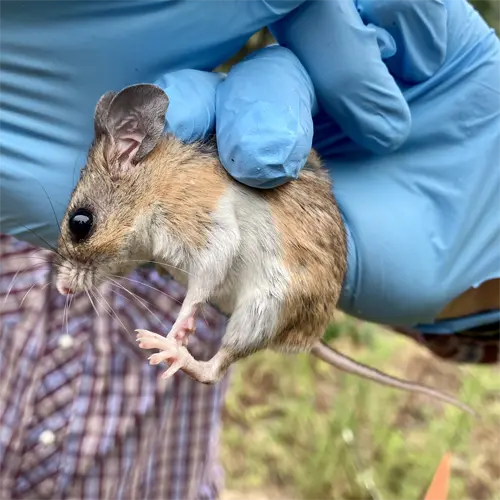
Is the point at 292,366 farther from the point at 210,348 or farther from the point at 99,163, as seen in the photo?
the point at 99,163

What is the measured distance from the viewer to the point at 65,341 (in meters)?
1.51

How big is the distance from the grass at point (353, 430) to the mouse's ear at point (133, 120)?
151cm

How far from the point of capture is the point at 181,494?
5.78 feet

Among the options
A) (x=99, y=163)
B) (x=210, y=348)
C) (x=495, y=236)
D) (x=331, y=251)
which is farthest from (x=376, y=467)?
(x=99, y=163)

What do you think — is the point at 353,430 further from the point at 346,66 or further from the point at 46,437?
the point at 346,66

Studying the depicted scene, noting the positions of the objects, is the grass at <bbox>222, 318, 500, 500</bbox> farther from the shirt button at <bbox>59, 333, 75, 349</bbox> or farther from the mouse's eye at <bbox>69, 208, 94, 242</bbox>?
the mouse's eye at <bbox>69, 208, 94, 242</bbox>

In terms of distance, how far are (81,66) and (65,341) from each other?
0.65 meters

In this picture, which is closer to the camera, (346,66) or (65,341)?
(346,66)

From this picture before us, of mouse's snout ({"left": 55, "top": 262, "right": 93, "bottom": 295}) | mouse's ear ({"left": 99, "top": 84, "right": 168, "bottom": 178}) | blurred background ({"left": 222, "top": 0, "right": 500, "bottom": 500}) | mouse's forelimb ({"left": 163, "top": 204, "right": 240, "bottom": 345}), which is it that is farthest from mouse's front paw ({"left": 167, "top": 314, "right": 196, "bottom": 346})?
blurred background ({"left": 222, "top": 0, "right": 500, "bottom": 500})

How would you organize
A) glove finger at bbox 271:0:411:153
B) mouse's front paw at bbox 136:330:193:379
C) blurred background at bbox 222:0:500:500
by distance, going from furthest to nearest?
blurred background at bbox 222:0:500:500, glove finger at bbox 271:0:411:153, mouse's front paw at bbox 136:330:193:379

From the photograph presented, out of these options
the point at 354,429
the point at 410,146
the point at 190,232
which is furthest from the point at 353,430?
the point at 190,232

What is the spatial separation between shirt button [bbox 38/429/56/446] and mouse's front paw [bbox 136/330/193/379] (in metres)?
0.61

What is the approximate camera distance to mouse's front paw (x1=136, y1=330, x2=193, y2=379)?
3.23 ft

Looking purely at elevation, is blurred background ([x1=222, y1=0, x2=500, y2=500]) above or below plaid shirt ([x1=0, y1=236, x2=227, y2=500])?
Answer: below
